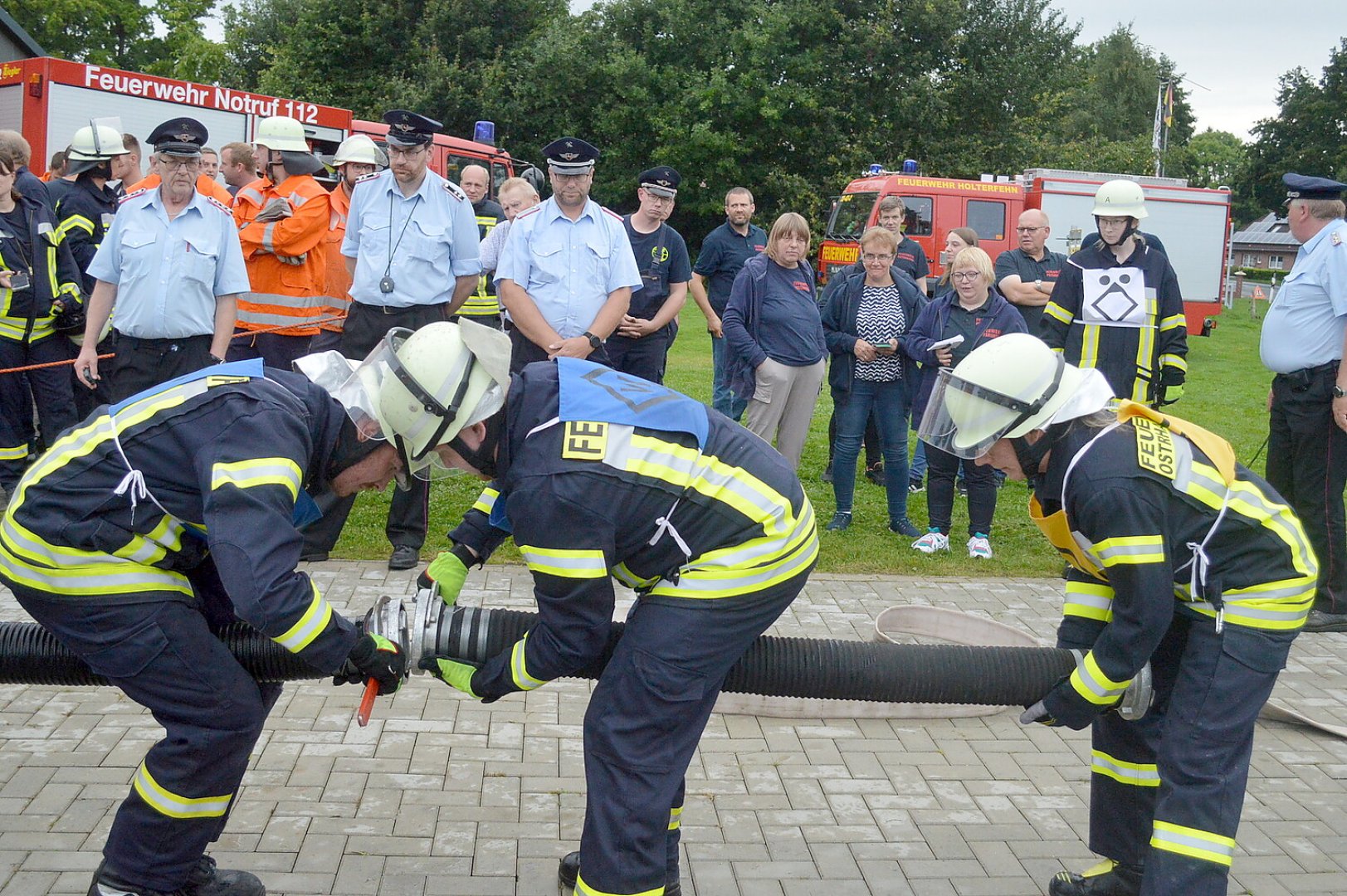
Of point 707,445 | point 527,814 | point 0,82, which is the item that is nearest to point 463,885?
point 527,814

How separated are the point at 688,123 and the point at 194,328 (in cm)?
2716

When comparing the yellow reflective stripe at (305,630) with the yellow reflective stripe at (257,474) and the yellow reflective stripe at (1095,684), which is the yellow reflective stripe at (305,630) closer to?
the yellow reflective stripe at (257,474)

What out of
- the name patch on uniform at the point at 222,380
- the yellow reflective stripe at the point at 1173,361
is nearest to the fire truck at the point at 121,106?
the yellow reflective stripe at the point at 1173,361

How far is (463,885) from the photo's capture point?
3.73 metres

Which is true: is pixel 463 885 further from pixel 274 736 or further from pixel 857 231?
pixel 857 231

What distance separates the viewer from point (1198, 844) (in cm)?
322

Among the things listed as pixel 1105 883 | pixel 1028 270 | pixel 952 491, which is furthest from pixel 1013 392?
pixel 1028 270

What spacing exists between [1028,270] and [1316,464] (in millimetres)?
3146

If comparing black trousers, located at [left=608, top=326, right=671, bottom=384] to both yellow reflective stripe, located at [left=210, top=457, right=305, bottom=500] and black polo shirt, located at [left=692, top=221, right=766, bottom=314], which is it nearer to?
black polo shirt, located at [left=692, top=221, right=766, bottom=314]

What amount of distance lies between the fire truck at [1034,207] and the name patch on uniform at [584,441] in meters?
14.6

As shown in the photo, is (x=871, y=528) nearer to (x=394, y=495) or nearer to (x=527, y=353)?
(x=527, y=353)

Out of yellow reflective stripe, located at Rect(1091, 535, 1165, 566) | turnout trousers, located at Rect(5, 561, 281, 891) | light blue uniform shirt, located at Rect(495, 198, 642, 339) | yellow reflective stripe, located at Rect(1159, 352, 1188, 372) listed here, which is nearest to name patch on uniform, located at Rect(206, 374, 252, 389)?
turnout trousers, located at Rect(5, 561, 281, 891)

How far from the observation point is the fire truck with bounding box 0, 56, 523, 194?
45.9 ft

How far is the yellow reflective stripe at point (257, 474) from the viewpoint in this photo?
2891mm
